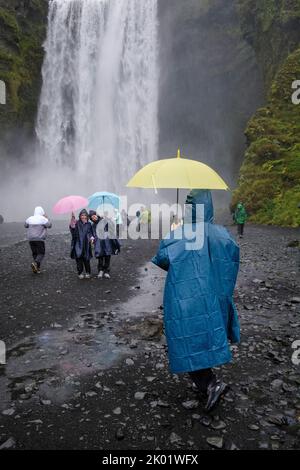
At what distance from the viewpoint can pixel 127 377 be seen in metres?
5.54

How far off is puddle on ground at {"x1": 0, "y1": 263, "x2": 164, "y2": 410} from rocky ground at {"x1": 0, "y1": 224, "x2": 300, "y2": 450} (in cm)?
2

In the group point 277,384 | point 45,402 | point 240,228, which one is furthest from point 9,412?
point 240,228

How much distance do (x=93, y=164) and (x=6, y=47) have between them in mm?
16728

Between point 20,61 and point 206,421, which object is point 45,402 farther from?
point 20,61

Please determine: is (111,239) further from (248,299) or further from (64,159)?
(64,159)

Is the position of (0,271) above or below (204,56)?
below

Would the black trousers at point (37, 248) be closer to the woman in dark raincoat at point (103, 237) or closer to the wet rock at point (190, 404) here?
the woman in dark raincoat at point (103, 237)

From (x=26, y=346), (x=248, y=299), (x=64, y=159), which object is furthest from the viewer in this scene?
(x=64, y=159)

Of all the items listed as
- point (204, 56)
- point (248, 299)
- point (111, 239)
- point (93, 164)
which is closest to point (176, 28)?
point (204, 56)

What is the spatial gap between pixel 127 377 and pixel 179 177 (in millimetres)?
2983

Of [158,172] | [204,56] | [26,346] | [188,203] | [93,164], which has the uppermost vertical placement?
[204,56]

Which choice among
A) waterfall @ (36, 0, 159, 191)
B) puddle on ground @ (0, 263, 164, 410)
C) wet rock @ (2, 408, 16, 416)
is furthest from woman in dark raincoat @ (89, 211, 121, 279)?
waterfall @ (36, 0, 159, 191)
